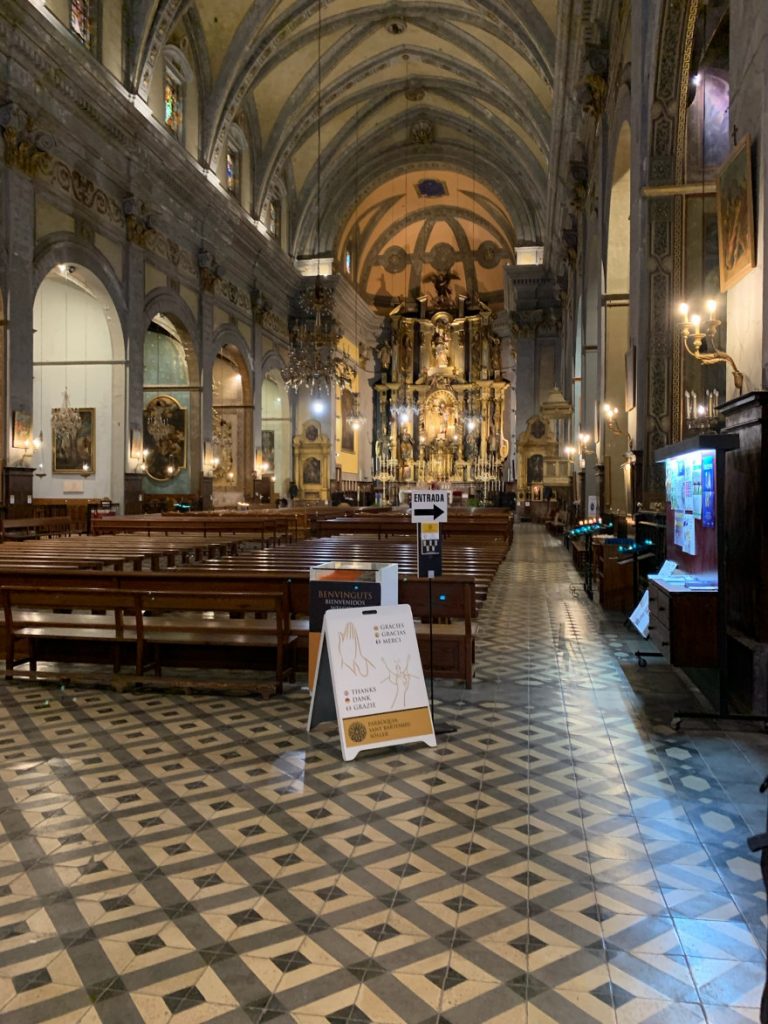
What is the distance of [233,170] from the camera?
24.7 meters

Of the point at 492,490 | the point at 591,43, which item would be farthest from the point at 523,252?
the point at 591,43

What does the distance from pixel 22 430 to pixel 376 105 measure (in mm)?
21347

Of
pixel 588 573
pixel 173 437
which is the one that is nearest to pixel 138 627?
pixel 588 573

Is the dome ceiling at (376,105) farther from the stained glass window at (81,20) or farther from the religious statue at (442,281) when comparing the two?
the religious statue at (442,281)

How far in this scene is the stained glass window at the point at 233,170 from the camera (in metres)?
24.1

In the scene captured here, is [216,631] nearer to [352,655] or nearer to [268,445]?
[352,655]

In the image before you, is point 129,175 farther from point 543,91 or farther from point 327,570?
point 327,570

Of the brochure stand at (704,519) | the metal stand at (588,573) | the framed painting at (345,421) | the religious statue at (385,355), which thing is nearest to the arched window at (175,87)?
the framed painting at (345,421)

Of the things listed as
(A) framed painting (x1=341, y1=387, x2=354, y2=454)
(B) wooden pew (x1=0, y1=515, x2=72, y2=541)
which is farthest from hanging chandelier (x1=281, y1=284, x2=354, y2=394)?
(A) framed painting (x1=341, y1=387, x2=354, y2=454)

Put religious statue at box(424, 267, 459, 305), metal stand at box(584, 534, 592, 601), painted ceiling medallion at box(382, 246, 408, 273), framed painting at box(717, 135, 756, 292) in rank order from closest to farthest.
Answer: framed painting at box(717, 135, 756, 292) < metal stand at box(584, 534, 592, 601) < religious statue at box(424, 267, 459, 305) < painted ceiling medallion at box(382, 246, 408, 273)

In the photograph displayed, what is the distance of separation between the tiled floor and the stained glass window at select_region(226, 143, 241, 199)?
22435mm

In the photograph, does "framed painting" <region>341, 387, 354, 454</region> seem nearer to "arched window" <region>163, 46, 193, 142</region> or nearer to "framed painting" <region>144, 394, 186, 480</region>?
"framed painting" <region>144, 394, 186, 480</region>

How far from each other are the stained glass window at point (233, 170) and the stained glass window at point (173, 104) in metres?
3.27

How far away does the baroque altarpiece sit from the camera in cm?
3881
